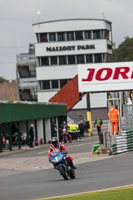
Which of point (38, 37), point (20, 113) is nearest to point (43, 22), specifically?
point (38, 37)

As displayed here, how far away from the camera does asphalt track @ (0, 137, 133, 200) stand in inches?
642

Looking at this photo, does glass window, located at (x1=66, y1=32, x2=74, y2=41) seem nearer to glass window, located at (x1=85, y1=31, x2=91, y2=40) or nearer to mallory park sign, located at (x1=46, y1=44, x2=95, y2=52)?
mallory park sign, located at (x1=46, y1=44, x2=95, y2=52)

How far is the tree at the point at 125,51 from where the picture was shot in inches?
5645

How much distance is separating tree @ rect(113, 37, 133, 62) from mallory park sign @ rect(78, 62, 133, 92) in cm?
8698

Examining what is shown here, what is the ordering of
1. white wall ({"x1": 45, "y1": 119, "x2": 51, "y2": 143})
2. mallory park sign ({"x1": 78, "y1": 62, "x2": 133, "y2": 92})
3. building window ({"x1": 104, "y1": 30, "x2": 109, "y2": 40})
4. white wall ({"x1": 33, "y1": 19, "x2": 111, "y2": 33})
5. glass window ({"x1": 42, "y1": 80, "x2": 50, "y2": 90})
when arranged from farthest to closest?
1. building window ({"x1": 104, "y1": 30, "x2": 109, "y2": 40})
2. glass window ({"x1": 42, "y1": 80, "x2": 50, "y2": 90})
3. white wall ({"x1": 33, "y1": 19, "x2": 111, "y2": 33})
4. mallory park sign ({"x1": 78, "y1": 62, "x2": 133, "y2": 92})
5. white wall ({"x1": 45, "y1": 119, "x2": 51, "y2": 143})

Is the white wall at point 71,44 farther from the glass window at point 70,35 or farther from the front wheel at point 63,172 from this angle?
the front wheel at point 63,172

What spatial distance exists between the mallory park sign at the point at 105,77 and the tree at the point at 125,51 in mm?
86984

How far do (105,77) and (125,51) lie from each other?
300 ft

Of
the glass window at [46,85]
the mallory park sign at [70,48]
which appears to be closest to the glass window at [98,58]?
the mallory park sign at [70,48]

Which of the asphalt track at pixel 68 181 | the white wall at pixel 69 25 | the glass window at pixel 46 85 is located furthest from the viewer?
the glass window at pixel 46 85

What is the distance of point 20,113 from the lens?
44.0 metres

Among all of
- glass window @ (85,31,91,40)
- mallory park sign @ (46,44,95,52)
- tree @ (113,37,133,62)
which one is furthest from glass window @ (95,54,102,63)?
tree @ (113,37,133,62)

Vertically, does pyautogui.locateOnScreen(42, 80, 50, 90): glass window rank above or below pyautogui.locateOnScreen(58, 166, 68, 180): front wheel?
above

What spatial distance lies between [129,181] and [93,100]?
75.8 meters
